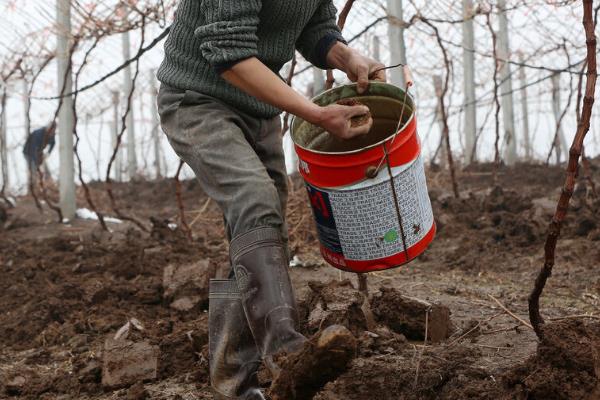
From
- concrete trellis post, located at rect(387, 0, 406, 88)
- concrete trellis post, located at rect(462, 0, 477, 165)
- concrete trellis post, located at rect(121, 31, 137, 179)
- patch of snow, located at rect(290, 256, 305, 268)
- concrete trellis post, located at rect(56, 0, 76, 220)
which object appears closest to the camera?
patch of snow, located at rect(290, 256, 305, 268)

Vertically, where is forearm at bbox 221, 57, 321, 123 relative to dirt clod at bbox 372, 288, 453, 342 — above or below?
above

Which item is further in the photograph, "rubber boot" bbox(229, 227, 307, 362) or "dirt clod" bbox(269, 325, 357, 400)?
A: "rubber boot" bbox(229, 227, 307, 362)

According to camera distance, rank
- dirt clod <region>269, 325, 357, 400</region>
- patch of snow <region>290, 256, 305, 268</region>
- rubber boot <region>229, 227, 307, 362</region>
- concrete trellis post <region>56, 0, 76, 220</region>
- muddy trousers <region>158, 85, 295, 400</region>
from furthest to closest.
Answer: concrete trellis post <region>56, 0, 76, 220</region>, patch of snow <region>290, 256, 305, 268</region>, muddy trousers <region>158, 85, 295, 400</region>, rubber boot <region>229, 227, 307, 362</region>, dirt clod <region>269, 325, 357, 400</region>

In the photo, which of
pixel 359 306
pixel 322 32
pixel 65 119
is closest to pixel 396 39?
pixel 65 119

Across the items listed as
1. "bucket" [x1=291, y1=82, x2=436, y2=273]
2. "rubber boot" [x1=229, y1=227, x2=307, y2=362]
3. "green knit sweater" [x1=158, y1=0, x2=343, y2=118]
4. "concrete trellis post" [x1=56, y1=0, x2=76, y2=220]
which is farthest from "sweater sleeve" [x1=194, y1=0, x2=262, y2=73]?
"concrete trellis post" [x1=56, y1=0, x2=76, y2=220]

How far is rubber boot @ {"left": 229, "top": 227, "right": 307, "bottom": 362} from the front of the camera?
1788mm

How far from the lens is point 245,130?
2.19m

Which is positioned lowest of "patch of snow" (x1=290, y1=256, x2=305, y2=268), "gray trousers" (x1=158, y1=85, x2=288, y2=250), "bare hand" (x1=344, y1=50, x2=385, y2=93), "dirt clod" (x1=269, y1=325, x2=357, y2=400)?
"patch of snow" (x1=290, y1=256, x2=305, y2=268)

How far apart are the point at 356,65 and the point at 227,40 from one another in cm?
62

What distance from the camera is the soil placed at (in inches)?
76.7

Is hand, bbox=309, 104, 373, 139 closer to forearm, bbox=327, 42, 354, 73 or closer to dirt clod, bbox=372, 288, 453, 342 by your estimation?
forearm, bbox=327, 42, 354, 73

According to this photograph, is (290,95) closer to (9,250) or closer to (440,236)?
(440,236)

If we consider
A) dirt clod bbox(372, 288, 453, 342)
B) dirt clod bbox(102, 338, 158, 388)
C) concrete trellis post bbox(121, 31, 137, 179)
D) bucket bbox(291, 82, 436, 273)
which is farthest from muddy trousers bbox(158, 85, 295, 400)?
concrete trellis post bbox(121, 31, 137, 179)

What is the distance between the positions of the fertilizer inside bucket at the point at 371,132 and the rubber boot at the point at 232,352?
50cm
